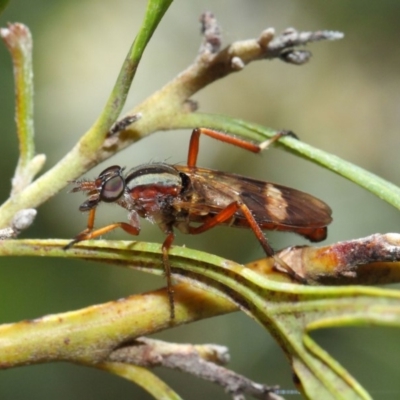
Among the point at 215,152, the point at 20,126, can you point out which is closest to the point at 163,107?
the point at 20,126

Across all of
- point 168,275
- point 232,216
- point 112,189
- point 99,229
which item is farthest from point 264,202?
point 168,275

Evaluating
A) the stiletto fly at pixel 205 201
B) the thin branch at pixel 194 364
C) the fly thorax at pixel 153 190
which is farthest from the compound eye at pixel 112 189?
the thin branch at pixel 194 364

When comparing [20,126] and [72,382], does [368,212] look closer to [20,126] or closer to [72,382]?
[72,382]

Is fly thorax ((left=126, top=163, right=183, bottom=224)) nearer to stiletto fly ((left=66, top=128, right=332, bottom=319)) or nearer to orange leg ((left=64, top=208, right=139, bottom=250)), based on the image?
stiletto fly ((left=66, top=128, right=332, bottom=319))

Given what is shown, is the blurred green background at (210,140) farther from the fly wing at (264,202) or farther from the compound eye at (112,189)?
the compound eye at (112,189)

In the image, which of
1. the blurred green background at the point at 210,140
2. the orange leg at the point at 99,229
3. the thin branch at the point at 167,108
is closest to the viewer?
the thin branch at the point at 167,108

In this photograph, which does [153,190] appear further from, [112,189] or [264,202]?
[264,202]

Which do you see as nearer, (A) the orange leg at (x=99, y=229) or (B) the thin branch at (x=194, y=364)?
(B) the thin branch at (x=194, y=364)
